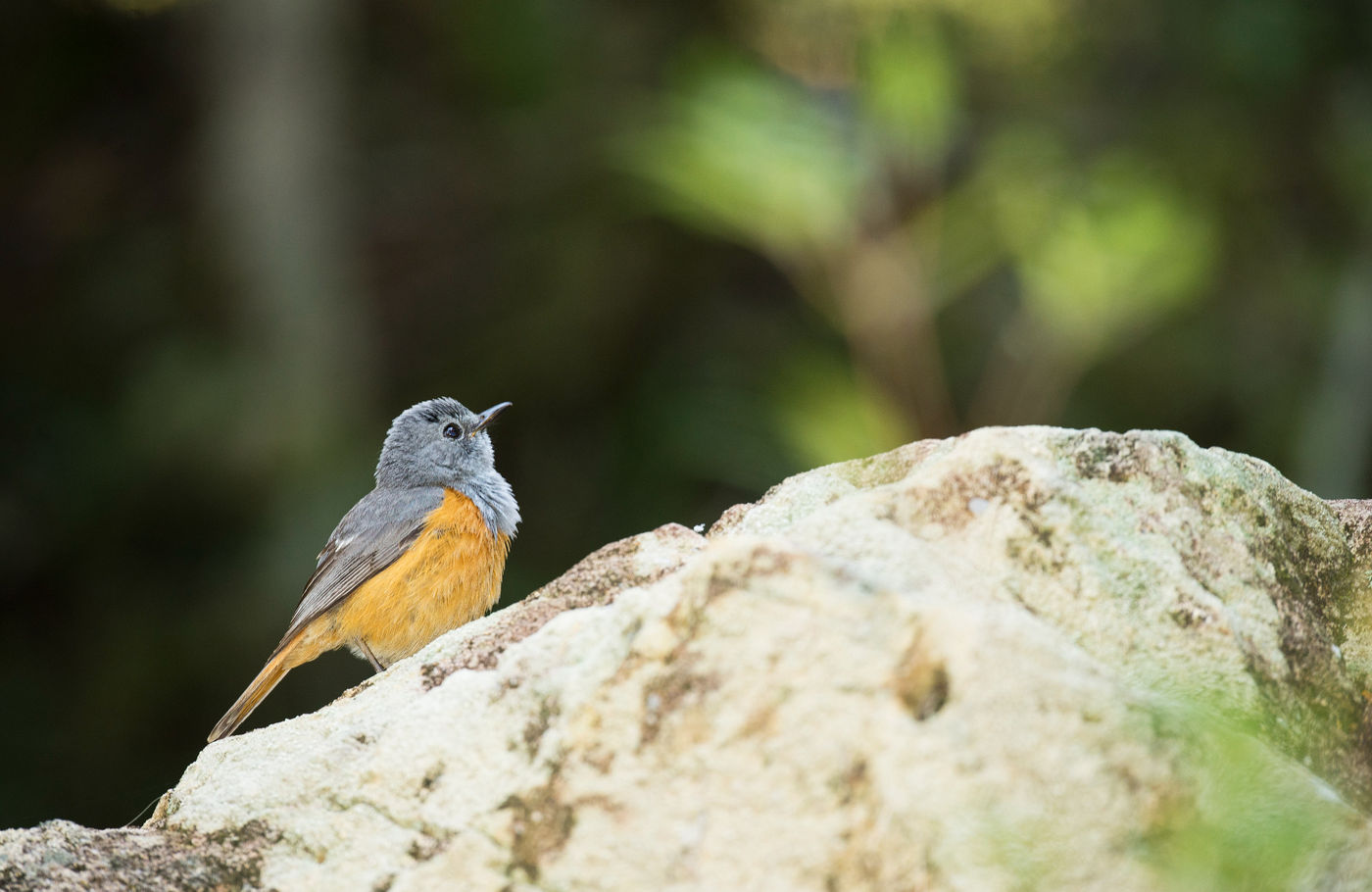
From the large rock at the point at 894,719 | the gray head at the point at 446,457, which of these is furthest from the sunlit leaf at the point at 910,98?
the gray head at the point at 446,457

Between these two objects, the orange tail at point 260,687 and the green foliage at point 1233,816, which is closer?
the green foliage at point 1233,816

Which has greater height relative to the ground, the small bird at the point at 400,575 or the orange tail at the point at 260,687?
the small bird at the point at 400,575

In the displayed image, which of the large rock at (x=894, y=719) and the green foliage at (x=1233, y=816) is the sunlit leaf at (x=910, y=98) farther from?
Answer: the green foliage at (x=1233, y=816)

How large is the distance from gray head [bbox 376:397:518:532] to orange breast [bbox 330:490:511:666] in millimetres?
225

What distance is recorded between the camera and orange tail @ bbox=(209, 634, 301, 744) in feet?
14.0

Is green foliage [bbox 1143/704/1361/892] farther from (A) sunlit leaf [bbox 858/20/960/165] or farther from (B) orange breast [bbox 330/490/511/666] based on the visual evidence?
(B) orange breast [bbox 330/490/511/666]

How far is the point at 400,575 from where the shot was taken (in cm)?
456

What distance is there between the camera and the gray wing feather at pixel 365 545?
181 inches

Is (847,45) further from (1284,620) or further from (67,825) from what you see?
(67,825)

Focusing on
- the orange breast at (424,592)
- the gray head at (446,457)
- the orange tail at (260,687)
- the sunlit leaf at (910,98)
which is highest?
the sunlit leaf at (910,98)

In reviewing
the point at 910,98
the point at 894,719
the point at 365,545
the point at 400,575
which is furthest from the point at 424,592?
the point at 894,719

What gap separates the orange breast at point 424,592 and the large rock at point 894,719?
6.25ft

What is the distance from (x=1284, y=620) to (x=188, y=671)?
251 inches

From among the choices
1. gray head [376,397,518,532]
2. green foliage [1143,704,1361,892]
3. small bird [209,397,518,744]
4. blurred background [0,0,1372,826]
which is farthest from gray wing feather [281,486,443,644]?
green foliage [1143,704,1361,892]
